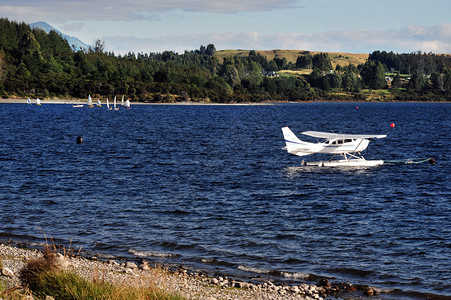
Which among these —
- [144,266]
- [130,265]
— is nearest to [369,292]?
[144,266]

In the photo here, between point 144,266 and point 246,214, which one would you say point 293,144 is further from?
point 144,266

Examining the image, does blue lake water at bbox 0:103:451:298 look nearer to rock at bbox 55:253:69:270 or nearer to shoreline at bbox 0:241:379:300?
shoreline at bbox 0:241:379:300

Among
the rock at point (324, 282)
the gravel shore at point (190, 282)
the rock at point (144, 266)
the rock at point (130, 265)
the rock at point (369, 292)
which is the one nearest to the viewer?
the gravel shore at point (190, 282)

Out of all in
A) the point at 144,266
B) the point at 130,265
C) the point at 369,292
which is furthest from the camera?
the point at 130,265

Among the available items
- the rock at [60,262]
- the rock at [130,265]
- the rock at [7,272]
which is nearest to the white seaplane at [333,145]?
the rock at [130,265]

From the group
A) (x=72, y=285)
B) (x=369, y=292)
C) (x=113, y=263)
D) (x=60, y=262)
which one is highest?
(x=60, y=262)

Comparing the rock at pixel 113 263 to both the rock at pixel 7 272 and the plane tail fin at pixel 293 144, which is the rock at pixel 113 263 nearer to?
the rock at pixel 7 272

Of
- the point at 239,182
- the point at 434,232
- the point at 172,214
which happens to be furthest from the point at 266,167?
the point at 434,232

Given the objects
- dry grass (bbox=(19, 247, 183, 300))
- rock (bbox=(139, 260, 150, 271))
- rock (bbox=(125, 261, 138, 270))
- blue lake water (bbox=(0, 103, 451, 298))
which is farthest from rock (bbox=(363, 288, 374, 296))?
rock (bbox=(125, 261, 138, 270))

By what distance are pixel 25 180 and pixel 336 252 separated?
2575cm

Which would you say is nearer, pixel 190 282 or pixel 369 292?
pixel 369 292

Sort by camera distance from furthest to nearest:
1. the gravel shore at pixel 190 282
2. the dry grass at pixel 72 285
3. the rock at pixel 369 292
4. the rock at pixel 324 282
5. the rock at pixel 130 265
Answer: the rock at pixel 130 265 < the rock at pixel 324 282 < the rock at pixel 369 292 < the gravel shore at pixel 190 282 < the dry grass at pixel 72 285

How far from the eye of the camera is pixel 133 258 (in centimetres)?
1994

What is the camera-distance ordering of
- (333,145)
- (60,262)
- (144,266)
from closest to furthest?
(60,262) → (144,266) → (333,145)
